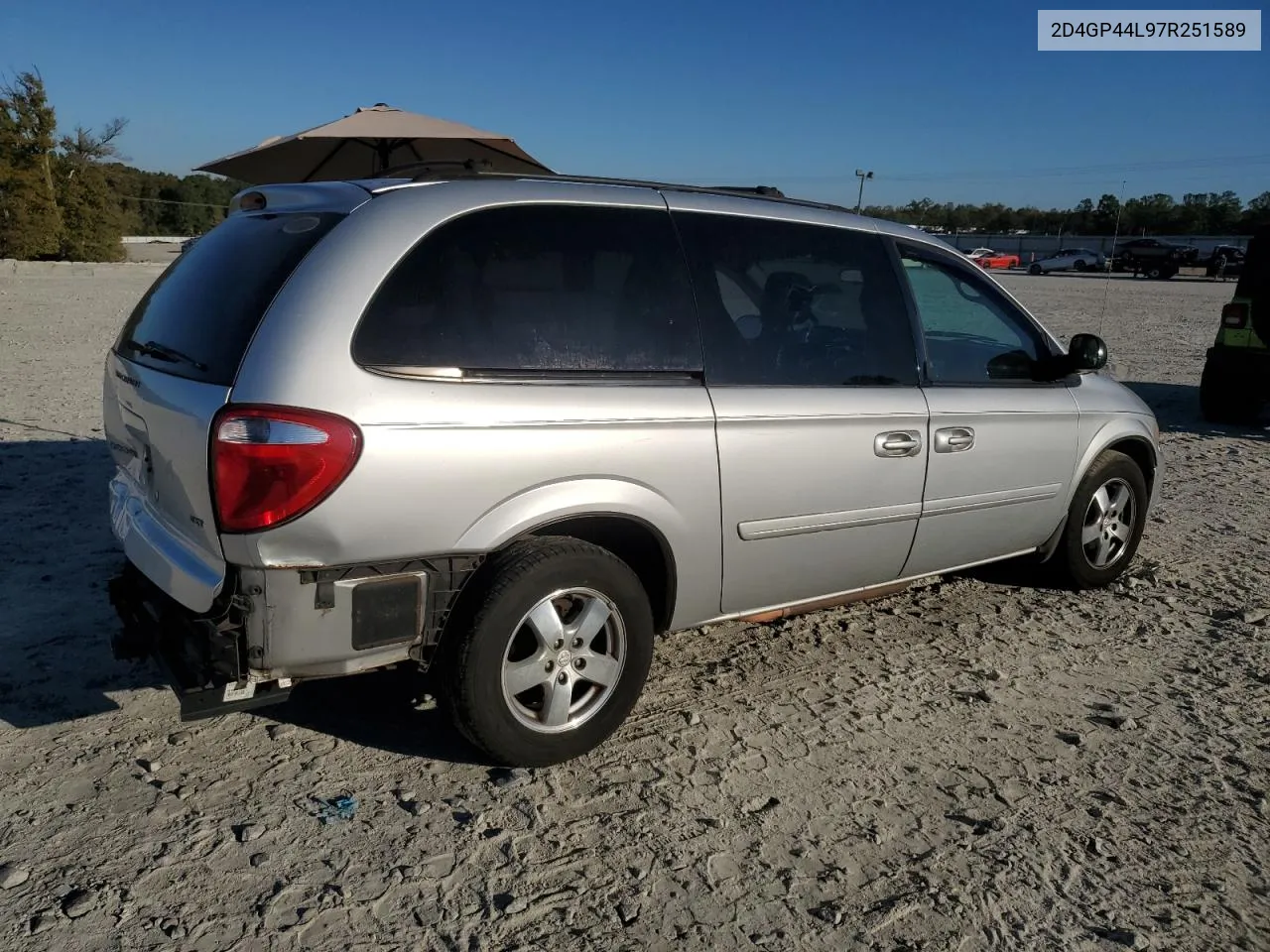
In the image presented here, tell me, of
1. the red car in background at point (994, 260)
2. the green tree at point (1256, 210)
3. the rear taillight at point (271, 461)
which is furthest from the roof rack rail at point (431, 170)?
the green tree at point (1256, 210)

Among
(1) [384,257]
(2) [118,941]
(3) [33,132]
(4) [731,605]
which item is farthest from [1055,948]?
(3) [33,132]

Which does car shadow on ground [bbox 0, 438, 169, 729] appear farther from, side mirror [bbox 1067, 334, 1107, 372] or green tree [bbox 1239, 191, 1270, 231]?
green tree [bbox 1239, 191, 1270, 231]

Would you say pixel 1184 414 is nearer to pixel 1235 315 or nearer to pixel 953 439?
pixel 1235 315

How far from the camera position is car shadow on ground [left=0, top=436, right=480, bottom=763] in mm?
3494

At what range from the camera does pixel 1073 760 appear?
343 cm

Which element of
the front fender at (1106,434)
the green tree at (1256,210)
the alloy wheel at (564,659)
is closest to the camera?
the alloy wheel at (564,659)

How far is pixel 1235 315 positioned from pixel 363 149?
8.89 m

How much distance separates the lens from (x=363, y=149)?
34.3 feet

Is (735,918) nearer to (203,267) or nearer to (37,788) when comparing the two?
(37,788)

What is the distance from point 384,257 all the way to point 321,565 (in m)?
0.90

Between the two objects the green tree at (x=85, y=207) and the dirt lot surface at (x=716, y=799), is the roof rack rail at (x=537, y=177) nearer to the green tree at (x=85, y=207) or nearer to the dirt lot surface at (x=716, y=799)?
the dirt lot surface at (x=716, y=799)

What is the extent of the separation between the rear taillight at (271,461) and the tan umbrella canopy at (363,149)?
679 cm

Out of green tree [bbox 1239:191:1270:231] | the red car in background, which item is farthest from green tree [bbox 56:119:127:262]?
green tree [bbox 1239:191:1270:231]

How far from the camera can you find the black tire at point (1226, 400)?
9.73 m
